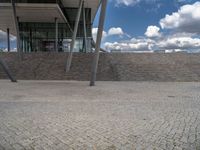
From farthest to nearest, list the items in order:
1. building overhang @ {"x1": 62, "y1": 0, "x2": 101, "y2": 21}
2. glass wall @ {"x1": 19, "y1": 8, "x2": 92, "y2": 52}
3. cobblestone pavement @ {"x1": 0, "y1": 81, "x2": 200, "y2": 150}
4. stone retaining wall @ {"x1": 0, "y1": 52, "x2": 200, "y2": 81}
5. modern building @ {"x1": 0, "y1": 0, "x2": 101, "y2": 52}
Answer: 1. glass wall @ {"x1": 19, "y1": 8, "x2": 92, "y2": 52}
2. building overhang @ {"x1": 62, "y1": 0, "x2": 101, "y2": 21}
3. modern building @ {"x1": 0, "y1": 0, "x2": 101, "y2": 52}
4. stone retaining wall @ {"x1": 0, "y1": 52, "x2": 200, "y2": 81}
5. cobblestone pavement @ {"x1": 0, "y1": 81, "x2": 200, "y2": 150}

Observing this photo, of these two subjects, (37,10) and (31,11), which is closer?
(37,10)

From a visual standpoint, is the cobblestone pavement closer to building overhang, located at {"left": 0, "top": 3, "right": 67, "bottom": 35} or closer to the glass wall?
building overhang, located at {"left": 0, "top": 3, "right": 67, "bottom": 35}

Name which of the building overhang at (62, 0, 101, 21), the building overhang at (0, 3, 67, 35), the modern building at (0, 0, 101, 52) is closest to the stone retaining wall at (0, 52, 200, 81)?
the modern building at (0, 0, 101, 52)

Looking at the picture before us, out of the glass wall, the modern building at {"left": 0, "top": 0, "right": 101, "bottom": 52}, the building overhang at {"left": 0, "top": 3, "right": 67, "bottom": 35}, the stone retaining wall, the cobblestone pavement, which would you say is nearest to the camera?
the cobblestone pavement

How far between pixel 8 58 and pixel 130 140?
22413 mm

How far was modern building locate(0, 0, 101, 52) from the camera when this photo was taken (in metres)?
25.9

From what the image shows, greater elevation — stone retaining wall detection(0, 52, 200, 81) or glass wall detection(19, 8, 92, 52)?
glass wall detection(19, 8, 92, 52)

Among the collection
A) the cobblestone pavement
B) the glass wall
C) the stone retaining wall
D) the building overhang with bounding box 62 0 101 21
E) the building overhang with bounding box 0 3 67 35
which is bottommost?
Answer: the cobblestone pavement

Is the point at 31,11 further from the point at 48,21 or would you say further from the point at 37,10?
the point at 48,21

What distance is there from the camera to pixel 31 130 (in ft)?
17.1

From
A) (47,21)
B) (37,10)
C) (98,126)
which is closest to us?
(98,126)

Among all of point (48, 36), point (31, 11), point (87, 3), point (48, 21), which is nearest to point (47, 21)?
point (48, 21)

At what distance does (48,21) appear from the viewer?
34156mm

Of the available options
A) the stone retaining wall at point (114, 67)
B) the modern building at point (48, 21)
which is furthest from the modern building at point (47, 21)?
the stone retaining wall at point (114, 67)
